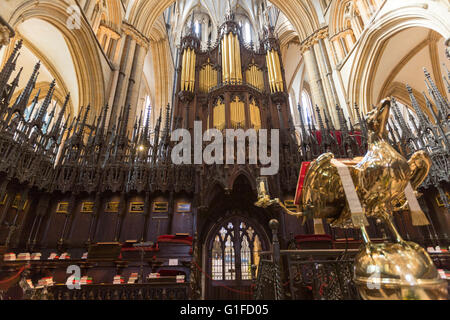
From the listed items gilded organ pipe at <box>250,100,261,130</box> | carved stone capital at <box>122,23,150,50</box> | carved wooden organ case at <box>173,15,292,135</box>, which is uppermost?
carved stone capital at <box>122,23,150,50</box>

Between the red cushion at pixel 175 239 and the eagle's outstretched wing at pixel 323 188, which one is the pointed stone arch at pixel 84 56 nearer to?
the red cushion at pixel 175 239

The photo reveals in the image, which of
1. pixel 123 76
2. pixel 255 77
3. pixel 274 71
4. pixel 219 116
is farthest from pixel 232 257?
pixel 123 76

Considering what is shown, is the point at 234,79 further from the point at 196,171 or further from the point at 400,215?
the point at 400,215

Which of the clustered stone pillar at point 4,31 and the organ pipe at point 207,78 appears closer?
the clustered stone pillar at point 4,31

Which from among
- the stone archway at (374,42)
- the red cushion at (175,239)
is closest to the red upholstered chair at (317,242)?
the red cushion at (175,239)

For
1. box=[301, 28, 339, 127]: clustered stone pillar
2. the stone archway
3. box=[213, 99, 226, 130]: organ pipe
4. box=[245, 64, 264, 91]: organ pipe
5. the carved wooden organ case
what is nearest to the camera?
the stone archway

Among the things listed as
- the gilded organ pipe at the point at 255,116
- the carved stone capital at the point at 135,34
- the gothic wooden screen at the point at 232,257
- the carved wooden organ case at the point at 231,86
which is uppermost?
the carved stone capital at the point at 135,34

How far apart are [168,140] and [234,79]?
3.74 metres

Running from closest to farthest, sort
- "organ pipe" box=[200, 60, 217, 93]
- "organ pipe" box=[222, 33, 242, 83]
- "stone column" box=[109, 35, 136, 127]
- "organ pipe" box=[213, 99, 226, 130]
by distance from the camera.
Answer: "organ pipe" box=[213, 99, 226, 130], "organ pipe" box=[222, 33, 242, 83], "stone column" box=[109, 35, 136, 127], "organ pipe" box=[200, 60, 217, 93]

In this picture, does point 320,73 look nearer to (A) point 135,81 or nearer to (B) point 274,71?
(B) point 274,71

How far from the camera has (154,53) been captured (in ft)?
53.4

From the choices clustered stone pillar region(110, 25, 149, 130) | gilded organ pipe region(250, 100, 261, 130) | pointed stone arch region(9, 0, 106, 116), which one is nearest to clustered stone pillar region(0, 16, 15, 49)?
pointed stone arch region(9, 0, 106, 116)

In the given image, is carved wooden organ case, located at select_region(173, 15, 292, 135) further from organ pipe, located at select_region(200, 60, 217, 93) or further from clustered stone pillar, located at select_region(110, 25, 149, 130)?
clustered stone pillar, located at select_region(110, 25, 149, 130)
